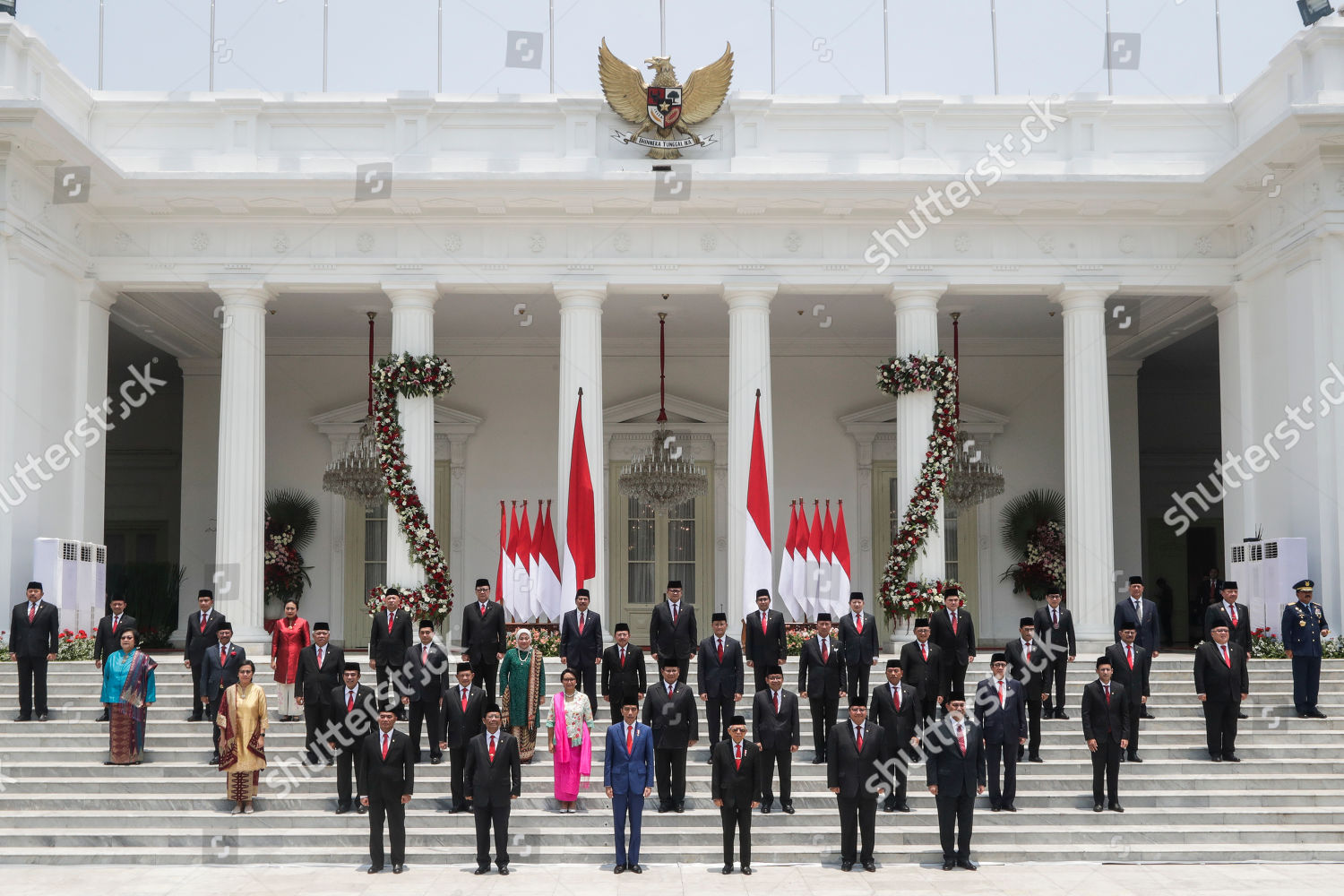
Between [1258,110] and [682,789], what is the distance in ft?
37.6

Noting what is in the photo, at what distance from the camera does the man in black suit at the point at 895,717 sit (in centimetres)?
1162

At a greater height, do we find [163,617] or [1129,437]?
[1129,437]

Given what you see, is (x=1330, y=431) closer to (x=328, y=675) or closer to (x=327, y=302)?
(x=328, y=675)

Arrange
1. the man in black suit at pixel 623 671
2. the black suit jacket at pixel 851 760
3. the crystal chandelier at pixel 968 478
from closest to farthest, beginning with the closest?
the black suit jacket at pixel 851 760 < the man in black suit at pixel 623 671 < the crystal chandelier at pixel 968 478

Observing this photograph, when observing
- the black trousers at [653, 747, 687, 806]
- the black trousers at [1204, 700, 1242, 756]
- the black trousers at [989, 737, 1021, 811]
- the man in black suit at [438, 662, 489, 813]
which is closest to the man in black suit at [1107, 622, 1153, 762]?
the black trousers at [1204, 700, 1242, 756]

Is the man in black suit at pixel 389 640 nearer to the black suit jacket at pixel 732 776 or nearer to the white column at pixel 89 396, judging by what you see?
the black suit jacket at pixel 732 776

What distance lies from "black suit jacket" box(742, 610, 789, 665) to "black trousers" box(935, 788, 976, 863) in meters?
3.04

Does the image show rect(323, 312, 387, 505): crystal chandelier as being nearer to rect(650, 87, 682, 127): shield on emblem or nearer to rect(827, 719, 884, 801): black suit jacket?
rect(650, 87, 682, 127): shield on emblem

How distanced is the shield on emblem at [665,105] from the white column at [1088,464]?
220 inches

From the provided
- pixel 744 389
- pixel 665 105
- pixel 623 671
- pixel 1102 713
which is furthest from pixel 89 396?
pixel 1102 713

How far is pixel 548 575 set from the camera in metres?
16.8

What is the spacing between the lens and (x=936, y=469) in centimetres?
1716

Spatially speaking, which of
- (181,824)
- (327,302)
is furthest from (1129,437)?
(181,824)

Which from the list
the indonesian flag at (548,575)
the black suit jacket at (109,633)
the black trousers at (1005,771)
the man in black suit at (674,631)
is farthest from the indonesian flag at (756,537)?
the black suit jacket at (109,633)
